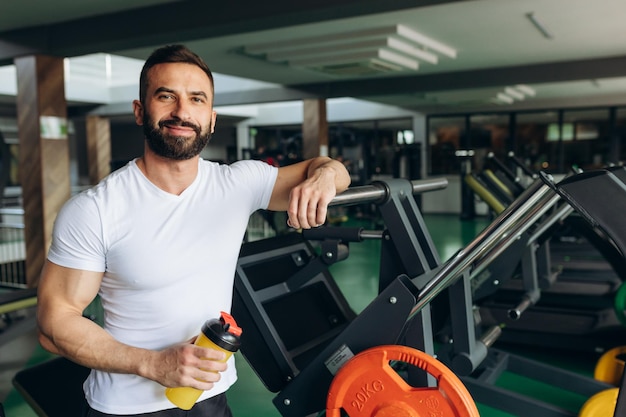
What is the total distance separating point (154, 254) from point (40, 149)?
4733mm

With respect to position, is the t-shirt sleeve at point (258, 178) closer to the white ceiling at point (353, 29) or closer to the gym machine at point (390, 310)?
the gym machine at point (390, 310)

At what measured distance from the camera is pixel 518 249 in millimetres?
3061

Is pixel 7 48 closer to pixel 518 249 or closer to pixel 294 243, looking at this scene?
pixel 294 243

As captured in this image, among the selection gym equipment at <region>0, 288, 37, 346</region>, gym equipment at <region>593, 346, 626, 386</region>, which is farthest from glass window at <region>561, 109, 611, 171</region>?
gym equipment at <region>0, 288, 37, 346</region>

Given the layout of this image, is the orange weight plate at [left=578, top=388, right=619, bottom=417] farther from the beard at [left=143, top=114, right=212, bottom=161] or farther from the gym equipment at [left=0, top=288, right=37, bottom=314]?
the gym equipment at [left=0, top=288, right=37, bottom=314]

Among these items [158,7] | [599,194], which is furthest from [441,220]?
[599,194]

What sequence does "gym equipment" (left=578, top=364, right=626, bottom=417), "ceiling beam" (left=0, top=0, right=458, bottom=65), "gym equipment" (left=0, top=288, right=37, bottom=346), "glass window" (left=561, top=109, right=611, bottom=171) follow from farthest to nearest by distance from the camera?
"glass window" (left=561, top=109, right=611, bottom=171) → "ceiling beam" (left=0, top=0, right=458, bottom=65) → "gym equipment" (left=0, top=288, right=37, bottom=346) → "gym equipment" (left=578, top=364, right=626, bottom=417)

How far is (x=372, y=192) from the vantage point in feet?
5.30

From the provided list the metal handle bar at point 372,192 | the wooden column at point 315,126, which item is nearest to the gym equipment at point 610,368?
the metal handle bar at point 372,192

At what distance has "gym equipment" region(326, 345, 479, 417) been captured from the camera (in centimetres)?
135

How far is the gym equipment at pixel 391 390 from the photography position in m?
1.35

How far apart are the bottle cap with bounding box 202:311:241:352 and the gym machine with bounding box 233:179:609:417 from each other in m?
0.48

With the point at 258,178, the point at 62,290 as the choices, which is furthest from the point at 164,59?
the point at 62,290

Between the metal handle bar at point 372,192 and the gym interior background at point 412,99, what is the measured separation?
1.05m
